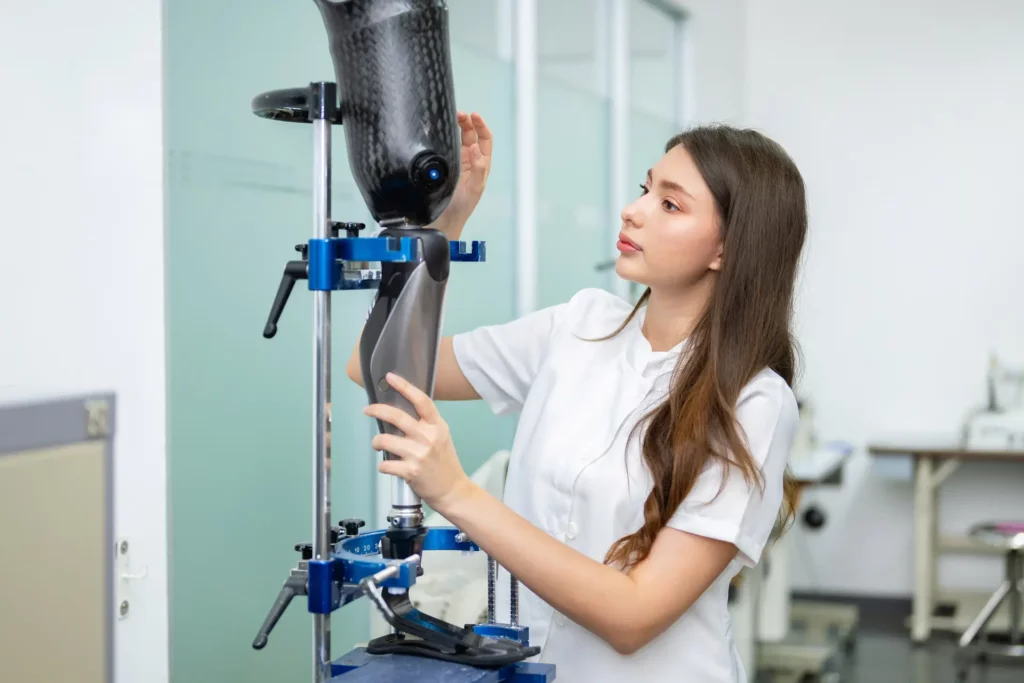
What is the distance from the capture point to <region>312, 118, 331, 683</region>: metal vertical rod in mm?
1107

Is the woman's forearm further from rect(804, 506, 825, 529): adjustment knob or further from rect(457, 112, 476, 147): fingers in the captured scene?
rect(804, 506, 825, 529): adjustment knob

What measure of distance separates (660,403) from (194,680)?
0.90 metres

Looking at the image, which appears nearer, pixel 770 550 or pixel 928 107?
pixel 770 550

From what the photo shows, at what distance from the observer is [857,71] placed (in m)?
5.39

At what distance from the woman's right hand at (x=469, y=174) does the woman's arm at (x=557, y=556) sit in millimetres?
355

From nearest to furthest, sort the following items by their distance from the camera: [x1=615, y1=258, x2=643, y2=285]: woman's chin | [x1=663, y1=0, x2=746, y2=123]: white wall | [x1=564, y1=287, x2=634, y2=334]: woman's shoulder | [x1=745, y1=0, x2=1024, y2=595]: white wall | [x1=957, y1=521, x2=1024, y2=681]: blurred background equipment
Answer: [x1=615, y1=258, x2=643, y2=285]: woman's chin < [x1=564, y1=287, x2=634, y2=334]: woman's shoulder < [x1=957, y1=521, x2=1024, y2=681]: blurred background equipment < [x1=663, y1=0, x2=746, y2=123]: white wall < [x1=745, y1=0, x2=1024, y2=595]: white wall

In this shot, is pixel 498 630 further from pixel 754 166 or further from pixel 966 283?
pixel 966 283

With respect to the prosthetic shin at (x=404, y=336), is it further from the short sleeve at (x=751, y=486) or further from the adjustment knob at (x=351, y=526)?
the short sleeve at (x=751, y=486)

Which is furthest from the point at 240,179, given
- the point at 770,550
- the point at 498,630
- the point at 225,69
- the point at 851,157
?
the point at 851,157

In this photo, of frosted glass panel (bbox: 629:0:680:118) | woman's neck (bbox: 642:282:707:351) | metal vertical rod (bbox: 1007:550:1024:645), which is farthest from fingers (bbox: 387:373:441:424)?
metal vertical rod (bbox: 1007:550:1024:645)

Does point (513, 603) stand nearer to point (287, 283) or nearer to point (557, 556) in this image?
point (557, 556)

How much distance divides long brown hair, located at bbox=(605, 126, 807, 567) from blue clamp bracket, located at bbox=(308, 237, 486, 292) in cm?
52

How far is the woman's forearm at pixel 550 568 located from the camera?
1220mm

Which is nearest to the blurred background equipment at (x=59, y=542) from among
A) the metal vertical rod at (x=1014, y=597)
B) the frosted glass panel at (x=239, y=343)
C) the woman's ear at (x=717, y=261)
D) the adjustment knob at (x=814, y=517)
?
the frosted glass panel at (x=239, y=343)
